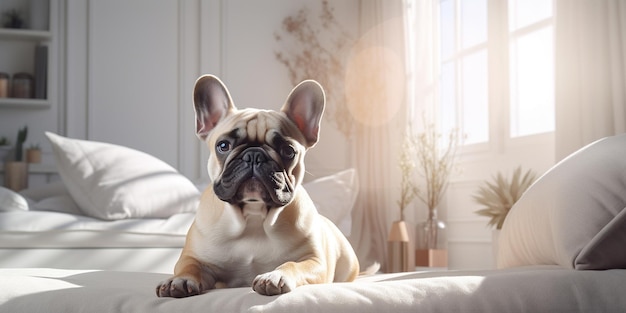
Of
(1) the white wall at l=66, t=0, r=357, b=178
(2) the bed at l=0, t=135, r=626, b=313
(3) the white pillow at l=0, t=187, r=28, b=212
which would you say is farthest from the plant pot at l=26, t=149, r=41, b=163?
(2) the bed at l=0, t=135, r=626, b=313

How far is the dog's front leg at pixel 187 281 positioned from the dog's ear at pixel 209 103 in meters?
0.28

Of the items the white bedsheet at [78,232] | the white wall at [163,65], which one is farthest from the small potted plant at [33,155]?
the white bedsheet at [78,232]

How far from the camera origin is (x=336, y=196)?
3.69 meters

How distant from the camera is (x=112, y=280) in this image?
4.81ft

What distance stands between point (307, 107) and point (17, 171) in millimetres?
3356

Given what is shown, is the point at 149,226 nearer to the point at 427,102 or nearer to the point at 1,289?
the point at 1,289

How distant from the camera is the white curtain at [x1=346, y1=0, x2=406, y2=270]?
4.50m

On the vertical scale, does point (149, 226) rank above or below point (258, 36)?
below

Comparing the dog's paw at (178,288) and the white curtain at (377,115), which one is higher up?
the white curtain at (377,115)

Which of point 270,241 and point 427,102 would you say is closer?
point 270,241

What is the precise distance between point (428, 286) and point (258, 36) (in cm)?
415

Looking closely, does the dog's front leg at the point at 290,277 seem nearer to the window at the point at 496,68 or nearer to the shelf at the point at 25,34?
the window at the point at 496,68

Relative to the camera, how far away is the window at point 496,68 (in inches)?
135

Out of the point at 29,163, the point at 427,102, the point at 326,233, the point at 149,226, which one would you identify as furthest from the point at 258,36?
the point at 326,233
